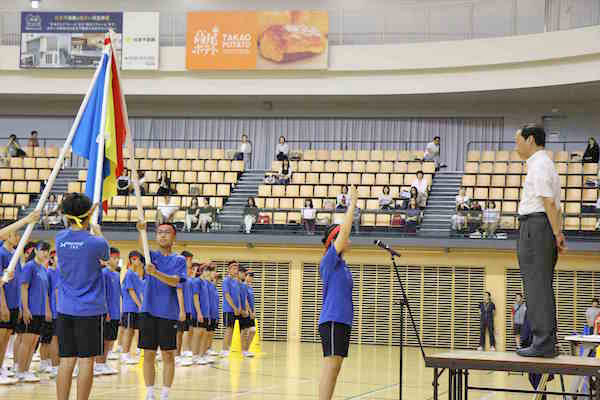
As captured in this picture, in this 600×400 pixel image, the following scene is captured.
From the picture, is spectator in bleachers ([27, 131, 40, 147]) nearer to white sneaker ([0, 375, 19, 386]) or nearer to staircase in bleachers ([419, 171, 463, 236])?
staircase in bleachers ([419, 171, 463, 236])

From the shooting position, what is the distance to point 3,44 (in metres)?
29.0

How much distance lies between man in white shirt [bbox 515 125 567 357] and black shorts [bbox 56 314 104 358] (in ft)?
12.2

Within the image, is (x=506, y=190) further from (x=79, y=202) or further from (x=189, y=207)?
(x=79, y=202)

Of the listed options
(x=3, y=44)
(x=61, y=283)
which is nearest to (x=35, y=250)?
(x=61, y=283)

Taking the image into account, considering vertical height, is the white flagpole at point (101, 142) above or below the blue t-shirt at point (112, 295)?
above

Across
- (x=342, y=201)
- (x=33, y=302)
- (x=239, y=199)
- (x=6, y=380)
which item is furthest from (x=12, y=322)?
(x=239, y=199)

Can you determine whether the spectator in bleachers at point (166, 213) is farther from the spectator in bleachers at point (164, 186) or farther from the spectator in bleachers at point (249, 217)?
the spectator in bleachers at point (164, 186)

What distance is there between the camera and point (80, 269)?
7.41m

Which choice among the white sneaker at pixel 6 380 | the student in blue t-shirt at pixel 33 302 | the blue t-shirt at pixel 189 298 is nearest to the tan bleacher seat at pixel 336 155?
the blue t-shirt at pixel 189 298

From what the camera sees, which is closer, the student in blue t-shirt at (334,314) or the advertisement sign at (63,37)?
the student in blue t-shirt at (334,314)

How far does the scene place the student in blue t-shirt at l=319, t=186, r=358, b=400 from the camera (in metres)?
7.86

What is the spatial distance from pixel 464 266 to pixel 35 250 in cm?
1305

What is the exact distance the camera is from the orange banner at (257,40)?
2689 centimetres

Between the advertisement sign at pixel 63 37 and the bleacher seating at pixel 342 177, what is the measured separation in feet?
24.5
